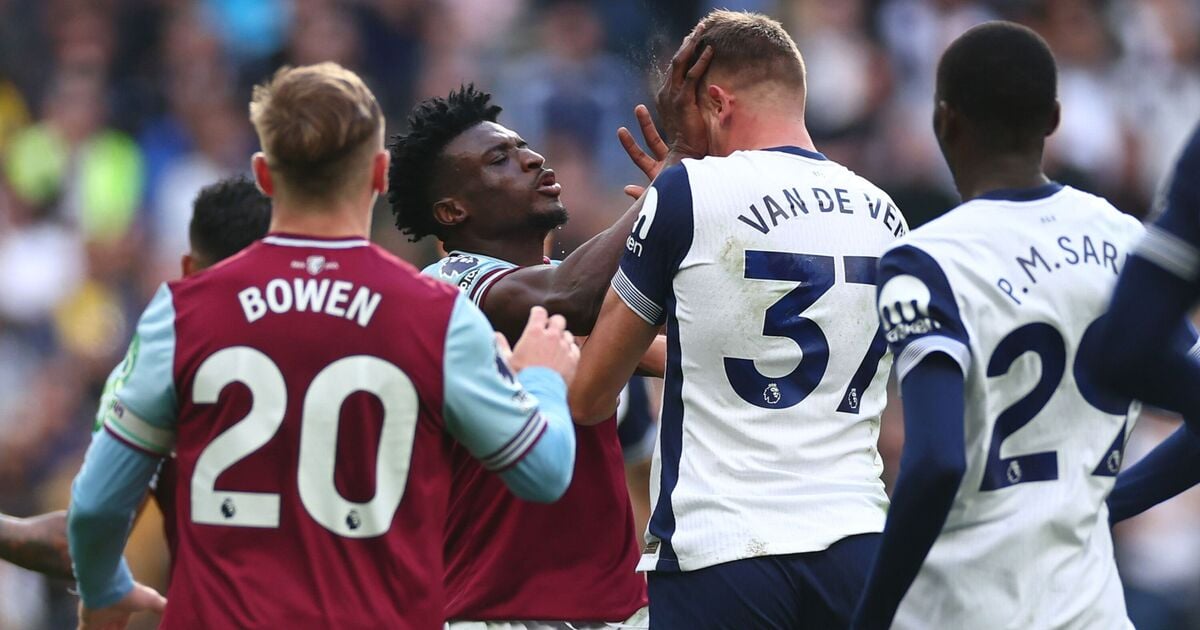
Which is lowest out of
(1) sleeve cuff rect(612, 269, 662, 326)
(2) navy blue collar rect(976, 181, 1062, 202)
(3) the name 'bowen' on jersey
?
(1) sleeve cuff rect(612, 269, 662, 326)

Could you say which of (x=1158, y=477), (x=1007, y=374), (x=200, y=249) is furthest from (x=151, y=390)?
(x=1158, y=477)

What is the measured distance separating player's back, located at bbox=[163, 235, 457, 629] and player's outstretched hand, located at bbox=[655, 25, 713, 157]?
5.10ft

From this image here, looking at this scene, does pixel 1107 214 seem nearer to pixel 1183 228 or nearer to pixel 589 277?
pixel 1183 228

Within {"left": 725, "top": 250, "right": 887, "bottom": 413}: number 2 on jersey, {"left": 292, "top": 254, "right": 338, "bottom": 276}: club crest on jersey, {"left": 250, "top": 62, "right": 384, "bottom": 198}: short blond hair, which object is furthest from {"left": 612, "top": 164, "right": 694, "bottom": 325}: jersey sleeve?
{"left": 292, "top": 254, "right": 338, "bottom": 276}: club crest on jersey

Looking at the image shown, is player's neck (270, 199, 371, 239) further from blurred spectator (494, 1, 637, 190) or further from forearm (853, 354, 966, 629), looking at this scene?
blurred spectator (494, 1, 637, 190)

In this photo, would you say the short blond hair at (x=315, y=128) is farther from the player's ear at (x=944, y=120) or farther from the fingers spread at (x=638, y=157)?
the fingers spread at (x=638, y=157)

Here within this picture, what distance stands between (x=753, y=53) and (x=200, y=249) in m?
1.83

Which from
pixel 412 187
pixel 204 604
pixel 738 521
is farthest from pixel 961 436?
pixel 412 187

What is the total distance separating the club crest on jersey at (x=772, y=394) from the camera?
4.76m

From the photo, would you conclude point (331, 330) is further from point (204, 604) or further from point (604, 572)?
point (604, 572)

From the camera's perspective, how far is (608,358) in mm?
5039

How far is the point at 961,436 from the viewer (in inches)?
152

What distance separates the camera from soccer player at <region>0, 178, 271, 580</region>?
5.16 meters

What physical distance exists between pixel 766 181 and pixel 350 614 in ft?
5.69
